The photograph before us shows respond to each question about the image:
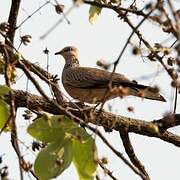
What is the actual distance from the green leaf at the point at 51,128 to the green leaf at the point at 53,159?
1.9 inches

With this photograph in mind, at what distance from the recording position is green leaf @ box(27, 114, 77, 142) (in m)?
2.90

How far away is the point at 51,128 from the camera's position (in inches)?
115

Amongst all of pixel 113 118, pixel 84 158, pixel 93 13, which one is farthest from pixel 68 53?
pixel 84 158

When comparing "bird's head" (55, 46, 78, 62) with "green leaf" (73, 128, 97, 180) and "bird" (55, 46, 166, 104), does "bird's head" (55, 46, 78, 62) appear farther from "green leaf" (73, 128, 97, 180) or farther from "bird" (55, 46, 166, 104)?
"green leaf" (73, 128, 97, 180)

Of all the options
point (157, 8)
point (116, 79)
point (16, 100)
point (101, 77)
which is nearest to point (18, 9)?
point (16, 100)

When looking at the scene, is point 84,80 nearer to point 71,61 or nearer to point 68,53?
point 71,61

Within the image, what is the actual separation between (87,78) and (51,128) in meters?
3.99

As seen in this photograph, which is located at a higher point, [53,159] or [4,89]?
[4,89]

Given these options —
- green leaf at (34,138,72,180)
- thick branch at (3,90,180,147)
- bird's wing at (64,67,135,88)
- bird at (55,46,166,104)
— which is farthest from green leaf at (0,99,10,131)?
bird's wing at (64,67,135,88)

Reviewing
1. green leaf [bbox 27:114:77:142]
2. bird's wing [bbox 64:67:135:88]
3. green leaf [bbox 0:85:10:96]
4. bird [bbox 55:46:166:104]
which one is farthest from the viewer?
bird's wing [bbox 64:67:135:88]

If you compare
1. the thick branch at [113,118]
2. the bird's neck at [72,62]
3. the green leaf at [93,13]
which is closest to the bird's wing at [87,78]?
the bird's neck at [72,62]

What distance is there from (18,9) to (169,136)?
1609mm

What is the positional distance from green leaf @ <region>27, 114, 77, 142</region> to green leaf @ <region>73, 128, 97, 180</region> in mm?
86

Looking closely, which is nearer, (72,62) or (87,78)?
(87,78)
